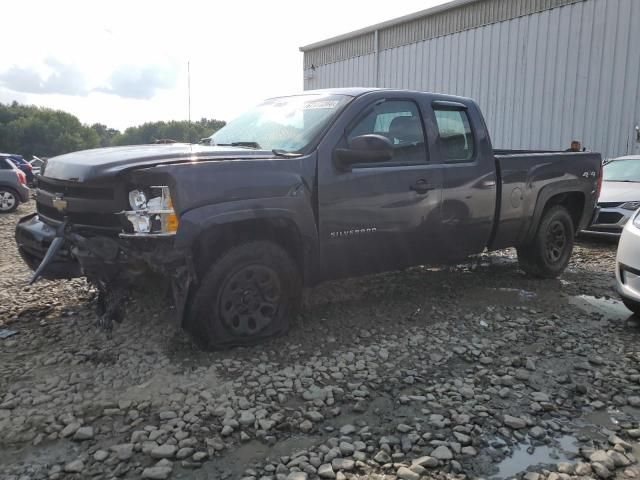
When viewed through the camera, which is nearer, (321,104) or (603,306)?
(321,104)

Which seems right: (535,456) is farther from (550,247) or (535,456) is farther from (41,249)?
(550,247)

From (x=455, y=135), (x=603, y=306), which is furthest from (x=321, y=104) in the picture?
(x=603, y=306)

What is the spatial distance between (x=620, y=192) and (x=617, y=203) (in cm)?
37

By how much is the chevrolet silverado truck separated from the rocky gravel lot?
0.40 meters

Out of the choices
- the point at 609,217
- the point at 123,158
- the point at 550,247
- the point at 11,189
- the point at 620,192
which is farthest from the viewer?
the point at 11,189

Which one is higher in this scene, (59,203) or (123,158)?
(123,158)

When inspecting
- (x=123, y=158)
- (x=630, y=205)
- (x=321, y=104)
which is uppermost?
(x=321, y=104)

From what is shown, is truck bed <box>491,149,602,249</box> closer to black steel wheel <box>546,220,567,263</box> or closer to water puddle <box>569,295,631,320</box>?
black steel wheel <box>546,220,567,263</box>

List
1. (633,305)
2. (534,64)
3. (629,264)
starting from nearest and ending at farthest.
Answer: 1. (629,264)
2. (633,305)
3. (534,64)

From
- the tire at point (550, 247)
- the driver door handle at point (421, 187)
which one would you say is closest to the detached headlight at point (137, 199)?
the driver door handle at point (421, 187)

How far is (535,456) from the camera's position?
8.75ft

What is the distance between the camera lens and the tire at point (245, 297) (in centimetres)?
351

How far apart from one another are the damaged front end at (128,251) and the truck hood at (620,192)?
7189 millimetres

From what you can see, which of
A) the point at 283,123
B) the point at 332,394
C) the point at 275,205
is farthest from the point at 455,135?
the point at 332,394
